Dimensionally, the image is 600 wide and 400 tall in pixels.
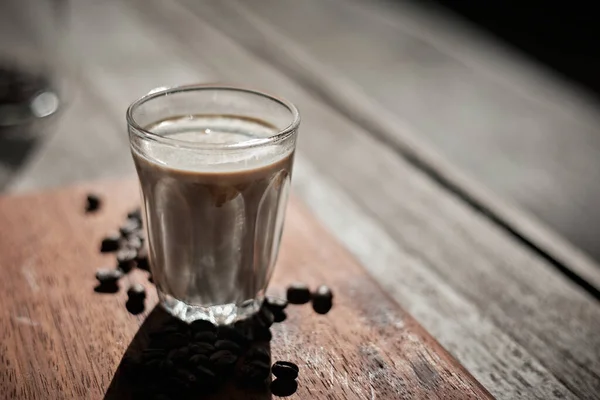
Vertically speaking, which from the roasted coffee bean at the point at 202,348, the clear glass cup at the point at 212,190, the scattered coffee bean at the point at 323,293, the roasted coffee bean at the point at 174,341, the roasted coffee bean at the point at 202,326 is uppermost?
the clear glass cup at the point at 212,190

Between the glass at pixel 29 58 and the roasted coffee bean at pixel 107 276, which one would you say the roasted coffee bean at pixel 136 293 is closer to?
the roasted coffee bean at pixel 107 276

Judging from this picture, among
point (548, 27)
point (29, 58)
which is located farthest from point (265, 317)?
point (548, 27)

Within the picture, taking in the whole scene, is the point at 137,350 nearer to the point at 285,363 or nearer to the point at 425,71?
the point at 285,363

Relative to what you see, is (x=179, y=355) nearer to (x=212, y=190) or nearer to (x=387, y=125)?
(x=212, y=190)

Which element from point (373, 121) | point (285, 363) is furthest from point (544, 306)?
point (373, 121)

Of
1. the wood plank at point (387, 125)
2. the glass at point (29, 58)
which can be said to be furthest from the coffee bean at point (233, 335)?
the glass at point (29, 58)

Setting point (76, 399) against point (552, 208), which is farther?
point (552, 208)
